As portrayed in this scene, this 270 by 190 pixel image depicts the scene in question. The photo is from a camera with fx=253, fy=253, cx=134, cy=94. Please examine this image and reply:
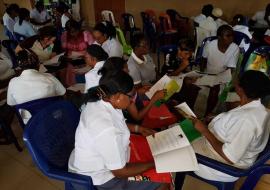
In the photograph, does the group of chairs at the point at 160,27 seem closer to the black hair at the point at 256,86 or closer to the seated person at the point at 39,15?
the seated person at the point at 39,15

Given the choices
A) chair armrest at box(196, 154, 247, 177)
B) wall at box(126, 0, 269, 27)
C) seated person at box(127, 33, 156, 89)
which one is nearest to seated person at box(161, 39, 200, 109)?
seated person at box(127, 33, 156, 89)

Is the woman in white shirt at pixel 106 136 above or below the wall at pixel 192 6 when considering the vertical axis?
below

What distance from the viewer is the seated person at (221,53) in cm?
264

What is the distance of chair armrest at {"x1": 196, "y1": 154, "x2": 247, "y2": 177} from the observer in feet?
Result: 4.17

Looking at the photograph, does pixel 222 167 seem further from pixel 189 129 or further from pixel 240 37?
pixel 240 37

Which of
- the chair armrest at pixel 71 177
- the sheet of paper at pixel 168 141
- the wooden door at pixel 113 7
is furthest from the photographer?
the wooden door at pixel 113 7

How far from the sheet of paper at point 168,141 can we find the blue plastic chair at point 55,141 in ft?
1.27

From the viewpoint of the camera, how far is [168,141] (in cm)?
139

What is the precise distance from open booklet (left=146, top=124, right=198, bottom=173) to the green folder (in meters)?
0.11

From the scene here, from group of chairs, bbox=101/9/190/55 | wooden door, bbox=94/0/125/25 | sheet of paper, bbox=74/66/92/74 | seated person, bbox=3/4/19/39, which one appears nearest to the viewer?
sheet of paper, bbox=74/66/92/74

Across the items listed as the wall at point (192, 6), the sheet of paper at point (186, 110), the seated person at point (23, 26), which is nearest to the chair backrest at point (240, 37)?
the sheet of paper at point (186, 110)

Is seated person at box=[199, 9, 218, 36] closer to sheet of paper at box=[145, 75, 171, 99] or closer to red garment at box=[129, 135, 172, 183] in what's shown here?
sheet of paper at box=[145, 75, 171, 99]

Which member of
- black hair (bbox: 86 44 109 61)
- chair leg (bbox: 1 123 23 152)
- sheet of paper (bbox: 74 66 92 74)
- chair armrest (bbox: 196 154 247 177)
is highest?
black hair (bbox: 86 44 109 61)

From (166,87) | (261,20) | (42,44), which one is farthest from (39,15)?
(166,87)
